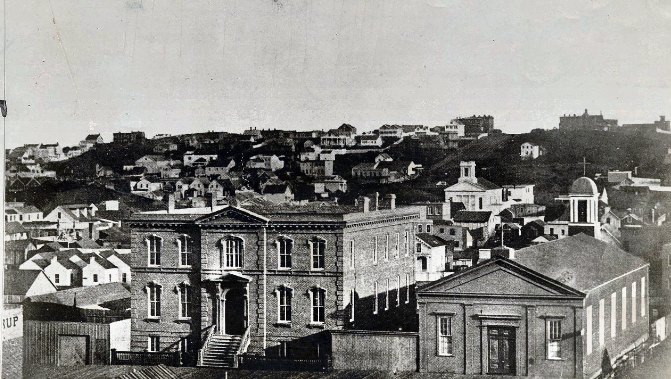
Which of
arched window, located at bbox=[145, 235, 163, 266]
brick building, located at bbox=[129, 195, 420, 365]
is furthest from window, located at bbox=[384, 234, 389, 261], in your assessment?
arched window, located at bbox=[145, 235, 163, 266]

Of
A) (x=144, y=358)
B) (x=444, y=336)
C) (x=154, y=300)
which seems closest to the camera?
(x=444, y=336)

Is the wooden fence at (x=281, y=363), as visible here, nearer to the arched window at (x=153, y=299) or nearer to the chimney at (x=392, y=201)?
the arched window at (x=153, y=299)

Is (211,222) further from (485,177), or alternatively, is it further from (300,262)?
(485,177)

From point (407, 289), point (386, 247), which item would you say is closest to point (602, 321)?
point (407, 289)

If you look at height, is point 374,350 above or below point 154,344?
above

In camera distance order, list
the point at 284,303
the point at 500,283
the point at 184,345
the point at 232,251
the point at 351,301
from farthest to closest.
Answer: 1. the point at 184,345
2. the point at 232,251
3. the point at 284,303
4. the point at 351,301
5. the point at 500,283

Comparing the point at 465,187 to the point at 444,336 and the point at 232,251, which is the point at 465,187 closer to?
the point at 444,336

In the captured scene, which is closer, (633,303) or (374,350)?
(633,303)

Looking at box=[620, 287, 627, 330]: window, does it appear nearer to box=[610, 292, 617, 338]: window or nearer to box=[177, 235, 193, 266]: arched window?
box=[610, 292, 617, 338]: window
